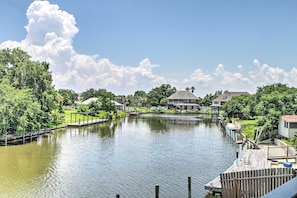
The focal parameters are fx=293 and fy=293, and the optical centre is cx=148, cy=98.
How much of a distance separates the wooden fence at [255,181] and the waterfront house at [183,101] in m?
88.1

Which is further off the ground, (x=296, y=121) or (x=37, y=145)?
(x=296, y=121)

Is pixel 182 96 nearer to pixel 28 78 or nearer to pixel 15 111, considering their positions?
pixel 28 78

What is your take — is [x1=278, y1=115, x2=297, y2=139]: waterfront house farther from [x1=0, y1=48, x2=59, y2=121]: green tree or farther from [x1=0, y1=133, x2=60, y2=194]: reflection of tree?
[x1=0, y1=48, x2=59, y2=121]: green tree

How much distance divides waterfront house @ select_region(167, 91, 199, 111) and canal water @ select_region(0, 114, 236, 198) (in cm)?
6665

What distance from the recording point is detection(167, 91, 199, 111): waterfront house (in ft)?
330

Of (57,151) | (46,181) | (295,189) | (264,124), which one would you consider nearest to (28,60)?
(57,151)

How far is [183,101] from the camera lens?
102812mm

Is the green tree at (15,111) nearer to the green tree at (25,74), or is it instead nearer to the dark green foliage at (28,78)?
the dark green foliage at (28,78)

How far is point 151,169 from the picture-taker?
798 inches

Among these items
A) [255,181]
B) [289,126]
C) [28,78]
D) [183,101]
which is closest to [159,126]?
[28,78]

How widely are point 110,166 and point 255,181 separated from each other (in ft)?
39.4

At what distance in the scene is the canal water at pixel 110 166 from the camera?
51.3 ft

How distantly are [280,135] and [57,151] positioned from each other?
2072cm

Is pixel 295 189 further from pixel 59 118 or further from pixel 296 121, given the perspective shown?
pixel 59 118
